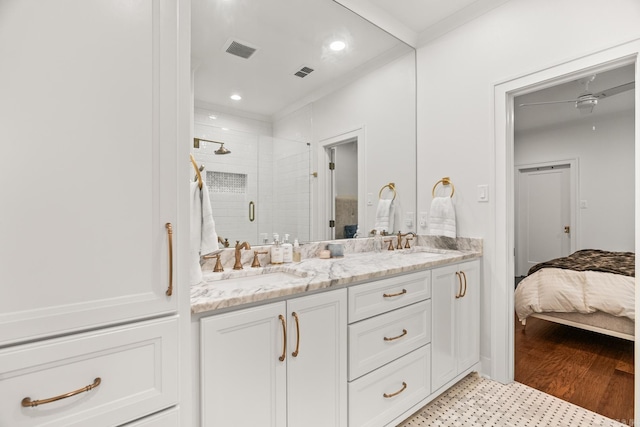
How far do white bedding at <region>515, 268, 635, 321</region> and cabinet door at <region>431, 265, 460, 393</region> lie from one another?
140cm

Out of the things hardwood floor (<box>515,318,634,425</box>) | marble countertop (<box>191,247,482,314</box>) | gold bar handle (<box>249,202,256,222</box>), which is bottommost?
hardwood floor (<box>515,318,634,425</box>)

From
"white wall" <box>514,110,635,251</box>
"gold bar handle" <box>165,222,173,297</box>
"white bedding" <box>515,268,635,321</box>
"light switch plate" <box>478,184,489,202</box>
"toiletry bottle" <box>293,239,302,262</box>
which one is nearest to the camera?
"gold bar handle" <box>165,222,173,297</box>

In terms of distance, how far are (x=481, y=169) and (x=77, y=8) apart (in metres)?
2.31

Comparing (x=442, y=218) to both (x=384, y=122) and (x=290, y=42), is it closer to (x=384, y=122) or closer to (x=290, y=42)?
(x=384, y=122)

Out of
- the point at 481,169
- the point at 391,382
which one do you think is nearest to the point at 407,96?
the point at 481,169

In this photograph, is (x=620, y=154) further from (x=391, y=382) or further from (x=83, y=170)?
(x=83, y=170)

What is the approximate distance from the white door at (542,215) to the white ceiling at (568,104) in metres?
0.79

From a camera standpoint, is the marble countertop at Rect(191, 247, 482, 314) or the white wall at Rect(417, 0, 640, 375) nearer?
the marble countertop at Rect(191, 247, 482, 314)

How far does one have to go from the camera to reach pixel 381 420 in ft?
5.17

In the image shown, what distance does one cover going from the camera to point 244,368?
112cm

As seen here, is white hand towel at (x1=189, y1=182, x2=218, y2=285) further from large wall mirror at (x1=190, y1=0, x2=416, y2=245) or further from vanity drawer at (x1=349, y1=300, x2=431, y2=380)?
vanity drawer at (x1=349, y1=300, x2=431, y2=380)

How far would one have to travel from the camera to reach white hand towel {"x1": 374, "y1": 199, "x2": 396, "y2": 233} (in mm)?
2557


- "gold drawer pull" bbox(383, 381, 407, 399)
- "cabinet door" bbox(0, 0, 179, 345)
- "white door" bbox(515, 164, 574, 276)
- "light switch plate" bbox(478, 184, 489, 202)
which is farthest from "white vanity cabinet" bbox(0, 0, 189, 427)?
"white door" bbox(515, 164, 574, 276)

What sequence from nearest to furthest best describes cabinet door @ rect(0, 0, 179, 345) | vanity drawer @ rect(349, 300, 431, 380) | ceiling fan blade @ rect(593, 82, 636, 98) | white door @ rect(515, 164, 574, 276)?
cabinet door @ rect(0, 0, 179, 345) → vanity drawer @ rect(349, 300, 431, 380) → ceiling fan blade @ rect(593, 82, 636, 98) → white door @ rect(515, 164, 574, 276)
